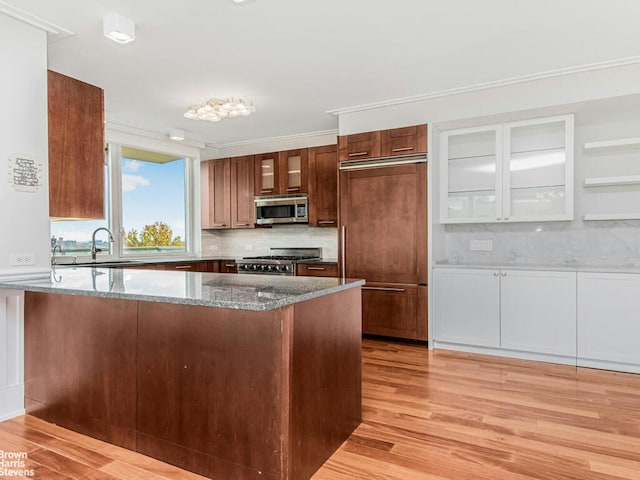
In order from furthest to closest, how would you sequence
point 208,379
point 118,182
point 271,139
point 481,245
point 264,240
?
1. point 264,240
2. point 271,139
3. point 118,182
4. point 481,245
5. point 208,379

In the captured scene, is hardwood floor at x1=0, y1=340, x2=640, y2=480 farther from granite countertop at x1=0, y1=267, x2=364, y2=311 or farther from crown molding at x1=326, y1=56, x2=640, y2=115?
crown molding at x1=326, y1=56, x2=640, y2=115

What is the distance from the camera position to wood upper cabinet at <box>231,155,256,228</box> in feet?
19.1

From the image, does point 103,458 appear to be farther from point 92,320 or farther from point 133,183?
point 133,183

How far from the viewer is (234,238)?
6.40 metres

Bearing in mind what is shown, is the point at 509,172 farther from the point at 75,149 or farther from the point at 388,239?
the point at 75,149

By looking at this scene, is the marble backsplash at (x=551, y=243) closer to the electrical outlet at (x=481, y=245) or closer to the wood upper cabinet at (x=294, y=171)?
the electrical outlet at (x=481, y=245)

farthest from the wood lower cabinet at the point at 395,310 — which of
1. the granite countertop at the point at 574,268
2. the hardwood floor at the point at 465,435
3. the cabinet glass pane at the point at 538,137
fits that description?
the cabinet glass pane at the point at 538,137

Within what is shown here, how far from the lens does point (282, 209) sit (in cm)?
554

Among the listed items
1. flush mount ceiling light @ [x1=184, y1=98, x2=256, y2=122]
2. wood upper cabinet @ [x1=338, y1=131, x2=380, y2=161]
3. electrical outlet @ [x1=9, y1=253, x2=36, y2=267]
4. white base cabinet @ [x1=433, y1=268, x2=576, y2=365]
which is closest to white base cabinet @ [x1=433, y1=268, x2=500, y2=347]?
white base cabinet @ [x1=433, y1=268, x2=576, y2=365]

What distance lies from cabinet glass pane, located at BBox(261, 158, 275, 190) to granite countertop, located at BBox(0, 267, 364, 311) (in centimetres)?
316

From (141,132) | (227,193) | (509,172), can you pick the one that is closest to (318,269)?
(227,193)

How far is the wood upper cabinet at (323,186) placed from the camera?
17.0ft

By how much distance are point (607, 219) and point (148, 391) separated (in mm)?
3975

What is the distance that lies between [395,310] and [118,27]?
338 cm
